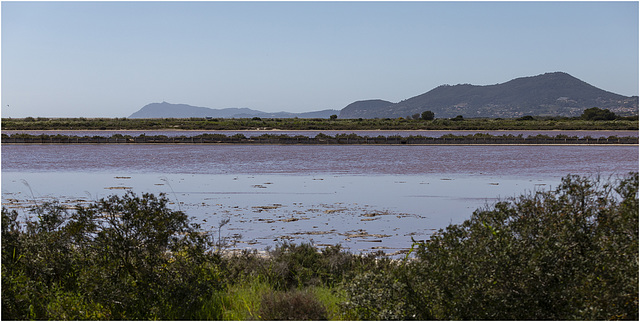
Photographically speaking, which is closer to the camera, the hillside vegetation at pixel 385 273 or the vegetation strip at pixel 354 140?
the hillside vegetation at pixel 385 273

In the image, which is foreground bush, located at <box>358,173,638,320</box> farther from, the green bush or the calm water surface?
the calm water surface

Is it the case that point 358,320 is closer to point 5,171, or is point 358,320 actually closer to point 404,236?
point 404,236

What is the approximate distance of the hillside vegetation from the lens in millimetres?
5242

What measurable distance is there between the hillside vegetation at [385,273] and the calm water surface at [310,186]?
4.02 m

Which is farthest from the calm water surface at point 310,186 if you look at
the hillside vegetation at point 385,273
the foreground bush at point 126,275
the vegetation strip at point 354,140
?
the vegetation strip at point 354,140

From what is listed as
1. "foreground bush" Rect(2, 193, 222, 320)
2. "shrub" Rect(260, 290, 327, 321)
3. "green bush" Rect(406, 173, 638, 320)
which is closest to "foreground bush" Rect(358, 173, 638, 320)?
"green bush" Rect(406, 173, 638, 320)

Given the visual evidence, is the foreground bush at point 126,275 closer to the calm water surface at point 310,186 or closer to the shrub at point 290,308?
the shrub at point 290,308

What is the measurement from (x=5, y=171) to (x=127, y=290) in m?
23.5

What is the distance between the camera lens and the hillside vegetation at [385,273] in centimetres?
524

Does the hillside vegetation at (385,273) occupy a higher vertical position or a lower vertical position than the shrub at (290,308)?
higher

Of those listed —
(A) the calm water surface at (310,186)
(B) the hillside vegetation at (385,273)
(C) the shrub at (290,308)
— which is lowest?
(A) the calm water surface at (310,186)

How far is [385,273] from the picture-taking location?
640 cm

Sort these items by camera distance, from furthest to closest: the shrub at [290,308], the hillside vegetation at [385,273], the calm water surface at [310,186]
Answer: the calm water surface at [310,186] < the shrub at [290,308] < the hillside vegetation at [385,273]

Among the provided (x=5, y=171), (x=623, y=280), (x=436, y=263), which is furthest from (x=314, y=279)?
(x=5, y=171)
